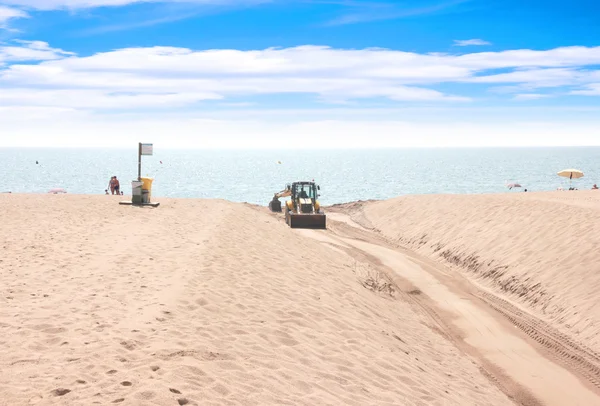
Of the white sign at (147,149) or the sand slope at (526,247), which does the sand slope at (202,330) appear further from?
the white sign at (147,149)

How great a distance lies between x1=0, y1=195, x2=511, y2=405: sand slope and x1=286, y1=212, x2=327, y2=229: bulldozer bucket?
13.7 m

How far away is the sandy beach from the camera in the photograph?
790 centimetres

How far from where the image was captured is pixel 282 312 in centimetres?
1210

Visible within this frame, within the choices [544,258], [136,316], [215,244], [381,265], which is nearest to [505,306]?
[544,258]

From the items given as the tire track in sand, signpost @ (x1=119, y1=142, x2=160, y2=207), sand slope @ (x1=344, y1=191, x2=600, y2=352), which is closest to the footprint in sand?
the tire track in sand

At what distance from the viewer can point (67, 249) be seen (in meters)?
16.9

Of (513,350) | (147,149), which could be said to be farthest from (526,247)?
(147,149)

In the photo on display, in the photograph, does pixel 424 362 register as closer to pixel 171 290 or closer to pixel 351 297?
pixel 351 297

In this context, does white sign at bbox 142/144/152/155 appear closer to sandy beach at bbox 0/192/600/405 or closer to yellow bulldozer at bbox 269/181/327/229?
sandy beach at bbox 0/192/600/405

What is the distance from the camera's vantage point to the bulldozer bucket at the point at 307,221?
112 ft

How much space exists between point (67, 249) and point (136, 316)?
7.97 m

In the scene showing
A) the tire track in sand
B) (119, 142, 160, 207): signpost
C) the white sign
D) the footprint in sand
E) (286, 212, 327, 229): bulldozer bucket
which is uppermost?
the white sign

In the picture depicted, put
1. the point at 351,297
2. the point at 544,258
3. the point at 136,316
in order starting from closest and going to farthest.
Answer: the point at 136,316
the point at 351,297
the point at 544,258

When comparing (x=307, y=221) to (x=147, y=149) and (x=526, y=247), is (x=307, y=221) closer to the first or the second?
(x=147, y=149)
